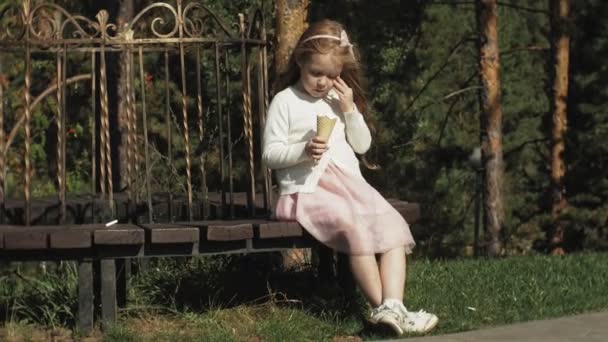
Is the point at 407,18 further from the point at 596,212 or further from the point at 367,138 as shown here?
the point at 367,138

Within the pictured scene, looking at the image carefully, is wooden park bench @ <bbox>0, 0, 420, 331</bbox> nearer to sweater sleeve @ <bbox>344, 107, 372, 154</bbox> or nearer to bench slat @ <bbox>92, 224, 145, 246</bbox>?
bench slat @ <bbox>92, 224, 145, 246</bbox>

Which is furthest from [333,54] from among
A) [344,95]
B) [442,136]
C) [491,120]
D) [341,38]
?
[442,136]

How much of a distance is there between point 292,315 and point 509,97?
19.6 m

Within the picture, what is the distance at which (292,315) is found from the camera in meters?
6.73

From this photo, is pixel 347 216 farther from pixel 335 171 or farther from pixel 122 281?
pixel 122 281

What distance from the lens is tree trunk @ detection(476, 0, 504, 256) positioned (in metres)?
16.5

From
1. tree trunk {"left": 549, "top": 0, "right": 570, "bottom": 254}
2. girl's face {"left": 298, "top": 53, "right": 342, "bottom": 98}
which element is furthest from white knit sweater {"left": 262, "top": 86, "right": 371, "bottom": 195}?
tree trunk {"left": 549, "top": 0, "right": 570, "bottom": 254}

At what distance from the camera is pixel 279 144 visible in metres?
6.60

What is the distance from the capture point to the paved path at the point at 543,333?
602 cm

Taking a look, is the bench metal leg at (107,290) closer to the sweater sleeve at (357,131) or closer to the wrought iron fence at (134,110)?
the wrought iron fence at (134,110)

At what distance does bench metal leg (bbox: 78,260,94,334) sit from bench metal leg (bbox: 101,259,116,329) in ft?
0.20

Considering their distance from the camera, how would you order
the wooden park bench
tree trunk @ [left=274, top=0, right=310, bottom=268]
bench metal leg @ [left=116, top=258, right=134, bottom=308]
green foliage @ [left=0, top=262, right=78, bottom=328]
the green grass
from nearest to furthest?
the wooden park bench, the green grass, green foliage @ [left=0, top=262, right=78, bottom=328], bench metal leg @ [left=116, top=258, right=134, bottom=308], tree trunk @ [left=274, top=0, right=310, bottom=268]

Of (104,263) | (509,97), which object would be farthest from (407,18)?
(104,263)

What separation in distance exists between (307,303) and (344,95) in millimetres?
1073
